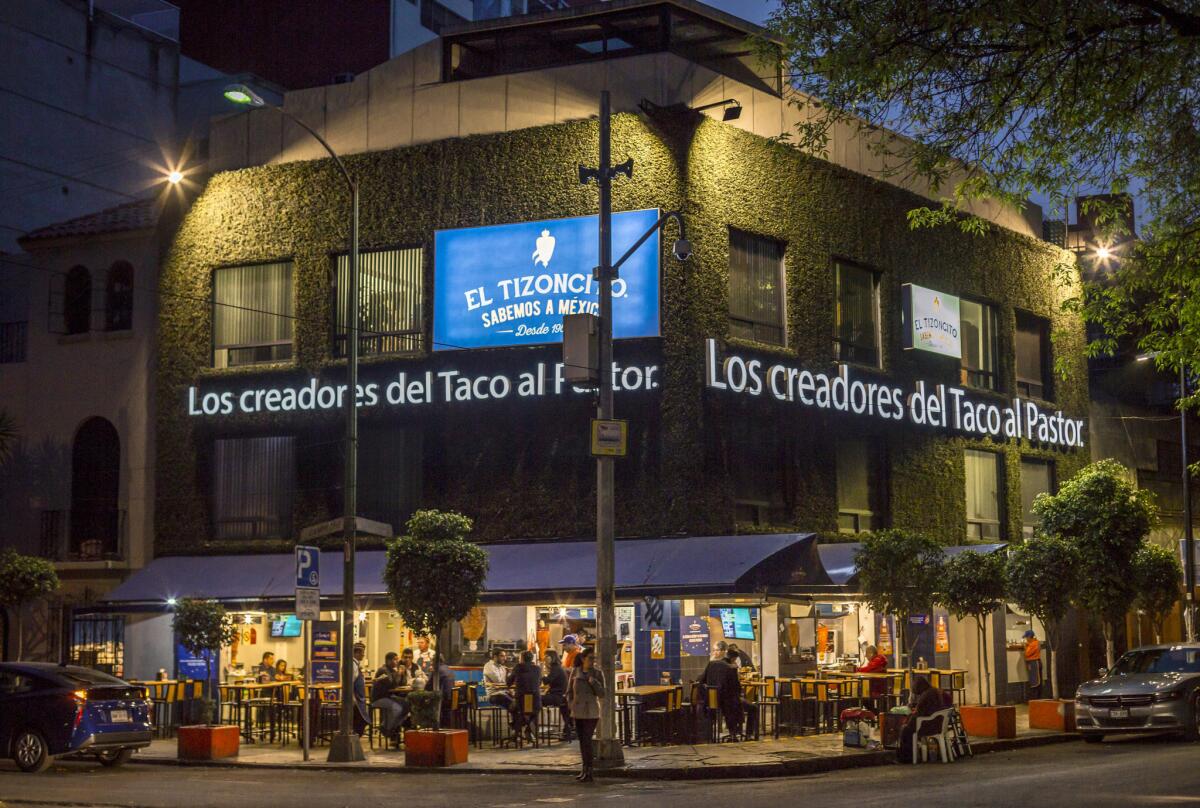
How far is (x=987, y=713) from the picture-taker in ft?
83.0

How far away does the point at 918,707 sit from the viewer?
21984 mm

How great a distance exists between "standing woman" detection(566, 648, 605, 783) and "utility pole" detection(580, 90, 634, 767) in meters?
0.99

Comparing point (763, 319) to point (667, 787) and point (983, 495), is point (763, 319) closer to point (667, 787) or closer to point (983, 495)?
point (983, 495)

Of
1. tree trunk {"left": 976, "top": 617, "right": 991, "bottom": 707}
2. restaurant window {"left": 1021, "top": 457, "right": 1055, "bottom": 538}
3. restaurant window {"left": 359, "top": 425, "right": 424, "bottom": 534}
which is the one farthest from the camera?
restaurant window {"left": 1021, "top": 457, "right": 1055, "bottom": 538}

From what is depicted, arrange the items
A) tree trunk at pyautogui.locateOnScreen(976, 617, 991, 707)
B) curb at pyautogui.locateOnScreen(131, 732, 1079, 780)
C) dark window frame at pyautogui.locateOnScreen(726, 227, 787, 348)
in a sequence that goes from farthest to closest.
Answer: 1. dark window frame at pyautogui.locateOnScreen(726, 227, 787, 348)
2. tree trunk at pyautogui.locateOnScreen(976, 617, 991, 707)
3. curb at pyautogui.locateOnScreen(131, 732, 1079, 780)

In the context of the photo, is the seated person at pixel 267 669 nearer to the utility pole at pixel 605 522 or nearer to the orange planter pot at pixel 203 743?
the orange planter pot at pixel 203 743

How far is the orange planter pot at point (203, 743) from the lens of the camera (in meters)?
23.8

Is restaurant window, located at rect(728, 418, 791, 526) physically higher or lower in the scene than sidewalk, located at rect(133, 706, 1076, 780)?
higher

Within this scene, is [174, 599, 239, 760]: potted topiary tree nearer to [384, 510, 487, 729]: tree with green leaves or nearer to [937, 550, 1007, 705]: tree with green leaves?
[384, 510, 487, 729]: tree with green leaves

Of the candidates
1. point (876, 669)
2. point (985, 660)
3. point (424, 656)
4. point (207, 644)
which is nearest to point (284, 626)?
point (424, 656)

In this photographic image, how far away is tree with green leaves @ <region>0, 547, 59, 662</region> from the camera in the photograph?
29391mm

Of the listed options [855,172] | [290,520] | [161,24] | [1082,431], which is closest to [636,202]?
[855,172]

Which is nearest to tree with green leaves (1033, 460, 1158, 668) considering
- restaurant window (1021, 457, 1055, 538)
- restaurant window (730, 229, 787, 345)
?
restaurant window (1021, 457, 1055, 538)

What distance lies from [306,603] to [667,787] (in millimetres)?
6158
